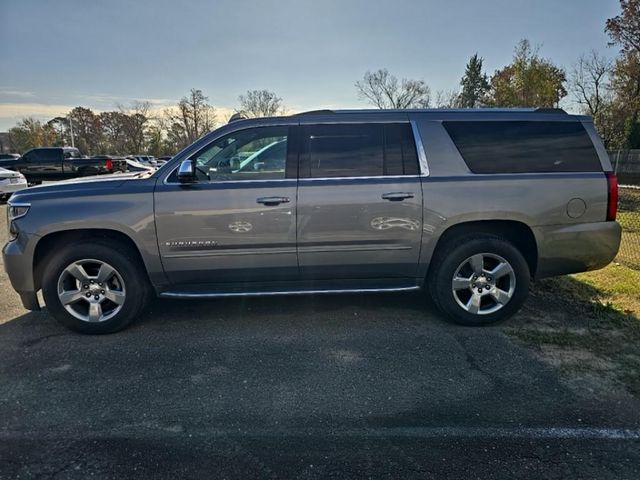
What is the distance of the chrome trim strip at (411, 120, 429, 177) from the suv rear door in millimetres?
39

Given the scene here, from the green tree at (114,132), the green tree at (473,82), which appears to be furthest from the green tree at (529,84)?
the green tree at (114,132)

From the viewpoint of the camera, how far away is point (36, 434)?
2477mm

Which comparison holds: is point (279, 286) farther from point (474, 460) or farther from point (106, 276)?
point (474, 460)

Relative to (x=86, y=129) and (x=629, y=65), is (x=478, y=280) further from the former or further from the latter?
(x=86, y=129)

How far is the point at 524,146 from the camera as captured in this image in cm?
387

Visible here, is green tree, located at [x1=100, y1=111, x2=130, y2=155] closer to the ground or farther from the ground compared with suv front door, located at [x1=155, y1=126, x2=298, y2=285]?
farther from the ground

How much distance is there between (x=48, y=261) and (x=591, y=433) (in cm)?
450

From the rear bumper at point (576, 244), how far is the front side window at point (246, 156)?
2.57 metres

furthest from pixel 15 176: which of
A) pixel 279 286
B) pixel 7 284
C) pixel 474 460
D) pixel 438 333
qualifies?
pixel 474 460

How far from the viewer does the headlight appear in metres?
3.60

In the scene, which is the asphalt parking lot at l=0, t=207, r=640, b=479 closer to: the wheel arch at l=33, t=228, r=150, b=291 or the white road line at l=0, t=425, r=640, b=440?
the white road line at l=0, t=425, r=640, b=440

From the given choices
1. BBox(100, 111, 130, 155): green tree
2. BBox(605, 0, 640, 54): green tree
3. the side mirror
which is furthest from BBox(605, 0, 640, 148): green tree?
BBox(100, 111, 130, 155): green tree

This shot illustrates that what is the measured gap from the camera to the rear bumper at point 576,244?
3.83 metres

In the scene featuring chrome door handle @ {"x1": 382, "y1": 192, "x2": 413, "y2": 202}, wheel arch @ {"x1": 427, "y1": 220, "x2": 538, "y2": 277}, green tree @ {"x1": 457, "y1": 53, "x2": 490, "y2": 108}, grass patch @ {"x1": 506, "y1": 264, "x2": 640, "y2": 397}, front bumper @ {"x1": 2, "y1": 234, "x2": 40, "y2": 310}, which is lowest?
grass patch @ {"x1": 506, "y1": 264, "x2": 640, "y2": 397}
